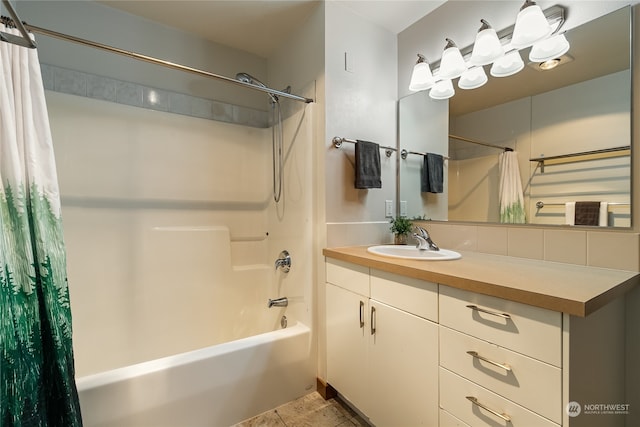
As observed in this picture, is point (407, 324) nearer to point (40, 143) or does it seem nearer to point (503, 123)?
point (503, 123)

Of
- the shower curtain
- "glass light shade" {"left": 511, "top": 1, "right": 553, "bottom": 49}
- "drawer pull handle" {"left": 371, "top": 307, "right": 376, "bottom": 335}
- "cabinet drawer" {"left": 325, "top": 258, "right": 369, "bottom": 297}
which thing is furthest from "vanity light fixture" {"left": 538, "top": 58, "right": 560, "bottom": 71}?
the shower curtain

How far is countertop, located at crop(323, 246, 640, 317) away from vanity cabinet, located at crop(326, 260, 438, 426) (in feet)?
0.22

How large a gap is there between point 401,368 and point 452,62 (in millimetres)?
1638

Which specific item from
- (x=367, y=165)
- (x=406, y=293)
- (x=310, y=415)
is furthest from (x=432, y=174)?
(x=310, y=415)

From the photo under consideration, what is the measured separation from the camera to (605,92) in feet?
3.76

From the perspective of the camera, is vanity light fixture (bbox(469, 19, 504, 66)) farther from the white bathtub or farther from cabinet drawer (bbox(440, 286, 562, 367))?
the white bathtub

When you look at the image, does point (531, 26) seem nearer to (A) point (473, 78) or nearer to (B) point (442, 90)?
(A) point (473, 78)

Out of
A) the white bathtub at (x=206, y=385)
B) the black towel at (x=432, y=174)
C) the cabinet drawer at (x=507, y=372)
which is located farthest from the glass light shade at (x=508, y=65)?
the white bathtub at (x=206, y=385)

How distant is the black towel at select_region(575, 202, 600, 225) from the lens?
1153 mm

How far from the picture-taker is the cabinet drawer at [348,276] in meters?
1.40

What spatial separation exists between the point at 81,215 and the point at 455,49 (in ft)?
7.90

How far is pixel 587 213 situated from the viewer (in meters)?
1.18

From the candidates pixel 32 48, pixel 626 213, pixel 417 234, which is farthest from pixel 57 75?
pixel 626 213

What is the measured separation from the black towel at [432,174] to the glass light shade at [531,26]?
687 mm
